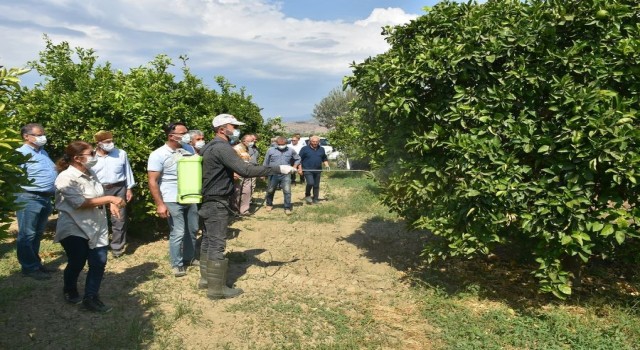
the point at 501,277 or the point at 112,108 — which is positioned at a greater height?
the point at 112,108

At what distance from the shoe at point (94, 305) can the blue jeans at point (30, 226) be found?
1.44m

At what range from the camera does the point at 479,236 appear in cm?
474

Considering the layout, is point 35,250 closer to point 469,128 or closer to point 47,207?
point 47,207

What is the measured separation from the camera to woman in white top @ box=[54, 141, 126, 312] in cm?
445

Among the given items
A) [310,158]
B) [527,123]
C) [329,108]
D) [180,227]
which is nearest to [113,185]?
[180,227]

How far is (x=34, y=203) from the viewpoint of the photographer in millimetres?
5629

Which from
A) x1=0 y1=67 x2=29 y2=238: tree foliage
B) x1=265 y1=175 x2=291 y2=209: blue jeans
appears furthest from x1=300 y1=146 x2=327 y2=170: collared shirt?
x1=0 y1=67 x2=29 y2=238: tree foliage

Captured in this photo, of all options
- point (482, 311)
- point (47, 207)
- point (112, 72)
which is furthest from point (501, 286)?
point (112, 72)

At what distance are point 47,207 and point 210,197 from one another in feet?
7.69

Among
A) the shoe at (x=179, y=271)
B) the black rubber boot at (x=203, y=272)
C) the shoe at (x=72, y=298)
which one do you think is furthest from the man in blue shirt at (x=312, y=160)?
the shoe at (x=72, y=298)

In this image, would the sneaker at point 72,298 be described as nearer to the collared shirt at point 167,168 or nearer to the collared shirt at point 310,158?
the collared shirt at point 167,168

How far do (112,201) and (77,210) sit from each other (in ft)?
1.21

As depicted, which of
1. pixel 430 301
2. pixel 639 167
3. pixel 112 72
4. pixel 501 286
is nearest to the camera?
pixel 639 167

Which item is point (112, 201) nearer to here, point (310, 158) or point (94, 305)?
point (94, 305)
